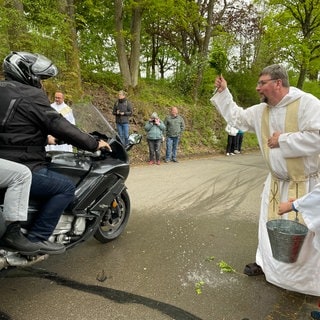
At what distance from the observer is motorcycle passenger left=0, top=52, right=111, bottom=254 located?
3.01 m

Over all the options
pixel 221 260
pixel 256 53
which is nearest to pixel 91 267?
pixel 221 260

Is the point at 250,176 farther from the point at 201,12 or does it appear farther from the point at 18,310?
the point at 201,12

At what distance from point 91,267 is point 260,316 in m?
1.86

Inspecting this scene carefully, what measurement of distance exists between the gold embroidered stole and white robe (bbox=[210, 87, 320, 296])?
1.6 inches

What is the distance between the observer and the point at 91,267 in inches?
161

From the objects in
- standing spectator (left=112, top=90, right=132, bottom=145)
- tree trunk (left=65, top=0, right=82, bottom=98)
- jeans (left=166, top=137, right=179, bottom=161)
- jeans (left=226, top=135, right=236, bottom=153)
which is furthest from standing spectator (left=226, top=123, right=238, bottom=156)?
tree trunk (left=65, top=0, right=82, bottom=98)

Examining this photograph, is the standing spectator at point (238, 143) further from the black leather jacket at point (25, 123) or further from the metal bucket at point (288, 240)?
the black leather jacket at point (25, 123)

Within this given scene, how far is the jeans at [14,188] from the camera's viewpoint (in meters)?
2.88

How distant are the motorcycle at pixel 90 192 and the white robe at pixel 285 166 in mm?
1676

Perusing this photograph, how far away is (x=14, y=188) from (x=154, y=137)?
8.70 meters

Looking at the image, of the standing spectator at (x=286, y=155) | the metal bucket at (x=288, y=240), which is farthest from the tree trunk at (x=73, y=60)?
the metal bucket at (x=288, y=240)

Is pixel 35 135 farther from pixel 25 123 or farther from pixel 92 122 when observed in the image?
pixel 92 122

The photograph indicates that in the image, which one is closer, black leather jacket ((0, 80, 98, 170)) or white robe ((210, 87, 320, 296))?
black leather jacket ((0, 80, 98, 170))

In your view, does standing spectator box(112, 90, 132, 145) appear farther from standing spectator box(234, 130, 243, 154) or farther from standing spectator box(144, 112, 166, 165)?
standing spectator box(234, 130, 243, 154)
